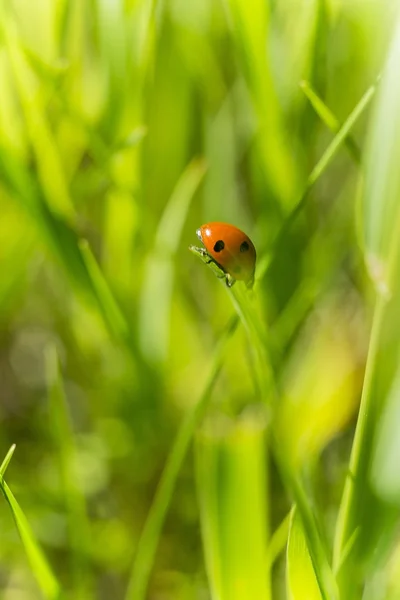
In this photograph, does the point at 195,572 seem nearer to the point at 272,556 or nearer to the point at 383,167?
the point at 272,556

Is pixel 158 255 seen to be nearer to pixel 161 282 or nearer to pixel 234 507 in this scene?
pixel 161 282

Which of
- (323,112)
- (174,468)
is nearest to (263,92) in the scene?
(323,112)

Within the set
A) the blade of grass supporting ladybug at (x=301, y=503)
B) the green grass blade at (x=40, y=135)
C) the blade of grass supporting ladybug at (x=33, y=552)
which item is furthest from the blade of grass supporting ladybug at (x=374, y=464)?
the green grass blade at (x=40, y=135)

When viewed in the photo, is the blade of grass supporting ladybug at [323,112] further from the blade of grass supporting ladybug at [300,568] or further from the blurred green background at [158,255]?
the blade of grass supporting ladybug at [300,568]

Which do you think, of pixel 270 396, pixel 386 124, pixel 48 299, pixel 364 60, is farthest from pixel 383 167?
pixel 48 299

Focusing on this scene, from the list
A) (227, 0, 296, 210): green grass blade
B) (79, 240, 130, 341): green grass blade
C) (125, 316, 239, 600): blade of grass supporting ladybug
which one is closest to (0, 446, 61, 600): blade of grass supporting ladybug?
(125, 316, 239, 600): blade of grass supporting ladybug

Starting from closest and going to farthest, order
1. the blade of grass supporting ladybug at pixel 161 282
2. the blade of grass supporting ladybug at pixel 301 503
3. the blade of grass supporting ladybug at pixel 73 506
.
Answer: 1. the blade of grass supporting ladybug at pixel 301 503
2. the blade of grass supporting ladybug at pixel 73 506
3. the blade of grass supporting ladybug at pixel 161 282
